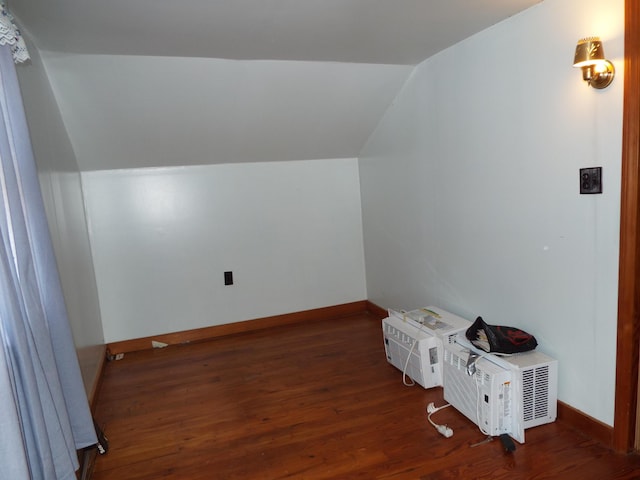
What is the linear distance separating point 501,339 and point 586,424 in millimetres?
511

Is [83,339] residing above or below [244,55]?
below

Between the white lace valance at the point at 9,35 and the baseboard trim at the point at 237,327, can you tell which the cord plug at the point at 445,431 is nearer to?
the baseboard trim at the point at 237,327

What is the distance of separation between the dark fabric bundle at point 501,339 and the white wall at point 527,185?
0.30 ft

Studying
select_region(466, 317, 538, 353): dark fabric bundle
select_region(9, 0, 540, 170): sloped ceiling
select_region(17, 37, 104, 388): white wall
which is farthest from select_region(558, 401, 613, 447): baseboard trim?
select_region(17, 37, 104, 388): white wall

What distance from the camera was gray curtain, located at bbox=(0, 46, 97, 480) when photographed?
1131 mm

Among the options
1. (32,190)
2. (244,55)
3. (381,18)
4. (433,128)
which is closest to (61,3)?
(32,190)

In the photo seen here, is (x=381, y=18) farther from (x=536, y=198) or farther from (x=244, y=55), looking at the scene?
(x=536, y=198)

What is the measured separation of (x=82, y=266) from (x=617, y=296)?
3104mm

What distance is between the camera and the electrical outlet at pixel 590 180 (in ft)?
5.80

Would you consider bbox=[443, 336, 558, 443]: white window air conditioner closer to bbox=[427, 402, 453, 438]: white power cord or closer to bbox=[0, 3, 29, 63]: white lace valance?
bbox=[427, 402, 453, 438]: white power cord

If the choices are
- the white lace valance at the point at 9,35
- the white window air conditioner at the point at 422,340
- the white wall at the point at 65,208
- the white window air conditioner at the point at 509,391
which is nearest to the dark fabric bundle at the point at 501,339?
the white window air conditioner at the point at 509,391

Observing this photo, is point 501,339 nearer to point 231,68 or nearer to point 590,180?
point 590,180

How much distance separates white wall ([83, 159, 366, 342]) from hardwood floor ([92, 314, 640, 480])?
21.0 inches

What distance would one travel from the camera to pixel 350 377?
8.86 feet
